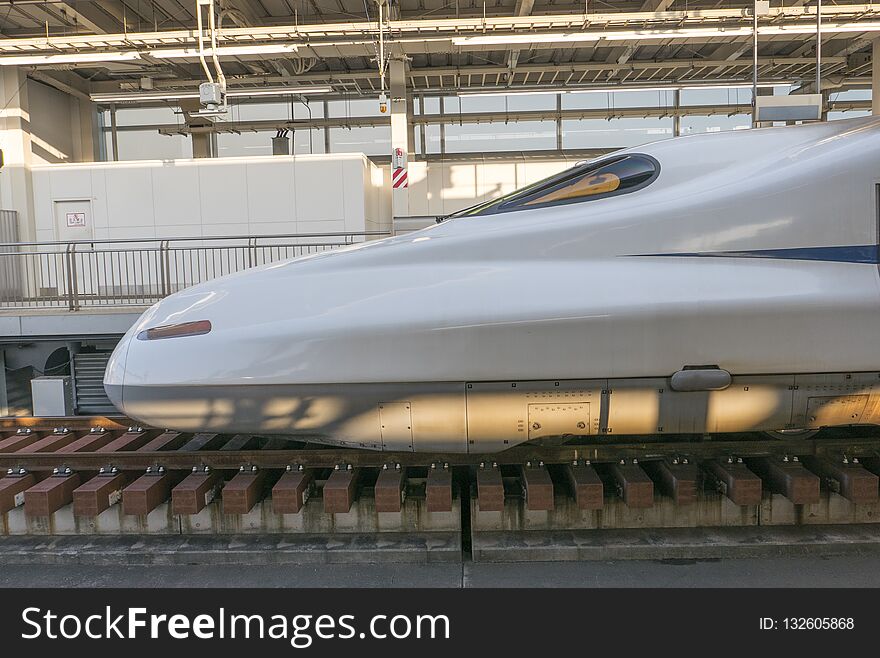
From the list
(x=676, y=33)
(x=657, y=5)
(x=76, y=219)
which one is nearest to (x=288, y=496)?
(x=676, y=33)

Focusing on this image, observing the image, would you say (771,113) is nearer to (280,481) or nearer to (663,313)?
(663,313)

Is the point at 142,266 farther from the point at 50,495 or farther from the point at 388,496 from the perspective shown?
the point at 388,496

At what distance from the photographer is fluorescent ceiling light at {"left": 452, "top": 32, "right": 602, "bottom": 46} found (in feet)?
35.0

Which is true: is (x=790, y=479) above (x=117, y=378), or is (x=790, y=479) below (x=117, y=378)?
below

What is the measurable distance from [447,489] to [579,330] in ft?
4.25

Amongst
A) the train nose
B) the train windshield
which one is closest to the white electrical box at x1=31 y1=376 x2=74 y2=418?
the train nose

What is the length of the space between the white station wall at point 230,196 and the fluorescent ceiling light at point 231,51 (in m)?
1.93

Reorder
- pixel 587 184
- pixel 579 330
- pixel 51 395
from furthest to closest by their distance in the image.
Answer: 1. pixel 51 395
2. pixel 587 184
3. pixel 579 330

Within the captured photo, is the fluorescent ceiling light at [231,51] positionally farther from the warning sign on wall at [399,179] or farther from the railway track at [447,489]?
the railway track at [447,489]

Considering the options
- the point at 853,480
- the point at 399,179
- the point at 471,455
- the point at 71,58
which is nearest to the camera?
the point at 853,480

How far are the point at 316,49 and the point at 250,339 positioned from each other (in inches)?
384

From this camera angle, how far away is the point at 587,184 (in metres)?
4.43

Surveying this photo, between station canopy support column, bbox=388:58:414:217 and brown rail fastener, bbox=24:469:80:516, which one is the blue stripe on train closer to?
brown rail fastener, bbox=24:469:80:516

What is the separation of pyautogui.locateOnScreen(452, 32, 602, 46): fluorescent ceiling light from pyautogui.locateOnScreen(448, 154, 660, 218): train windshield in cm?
691
